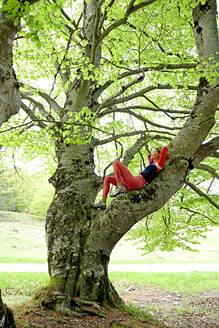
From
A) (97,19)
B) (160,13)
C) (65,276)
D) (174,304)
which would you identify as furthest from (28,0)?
(174,304)

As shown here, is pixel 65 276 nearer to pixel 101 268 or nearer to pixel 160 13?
pixel 101 268

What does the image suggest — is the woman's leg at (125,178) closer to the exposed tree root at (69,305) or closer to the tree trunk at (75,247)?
the tree trunk at (75,247)

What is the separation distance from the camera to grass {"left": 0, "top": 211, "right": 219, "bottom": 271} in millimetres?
18812

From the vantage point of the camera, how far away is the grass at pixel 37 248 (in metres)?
18.8

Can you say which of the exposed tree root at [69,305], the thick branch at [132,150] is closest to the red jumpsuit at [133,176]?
the thick branch at [132,150]

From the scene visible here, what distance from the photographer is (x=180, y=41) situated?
24.3ft

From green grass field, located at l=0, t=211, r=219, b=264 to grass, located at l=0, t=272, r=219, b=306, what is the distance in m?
5.33

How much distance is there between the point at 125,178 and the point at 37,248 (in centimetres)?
1985

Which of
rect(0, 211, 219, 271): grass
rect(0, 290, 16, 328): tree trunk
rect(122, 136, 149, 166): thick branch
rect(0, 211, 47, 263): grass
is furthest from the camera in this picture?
rect(0, 211, 219, 271): grass

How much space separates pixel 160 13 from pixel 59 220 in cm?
587

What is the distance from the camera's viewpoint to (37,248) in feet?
70.4

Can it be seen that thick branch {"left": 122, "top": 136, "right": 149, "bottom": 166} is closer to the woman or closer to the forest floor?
the woman

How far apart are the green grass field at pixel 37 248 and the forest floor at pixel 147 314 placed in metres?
8.09

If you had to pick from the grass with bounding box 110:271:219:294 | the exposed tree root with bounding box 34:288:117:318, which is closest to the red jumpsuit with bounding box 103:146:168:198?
the exposed tree root with bounding box 34:288:117:318
